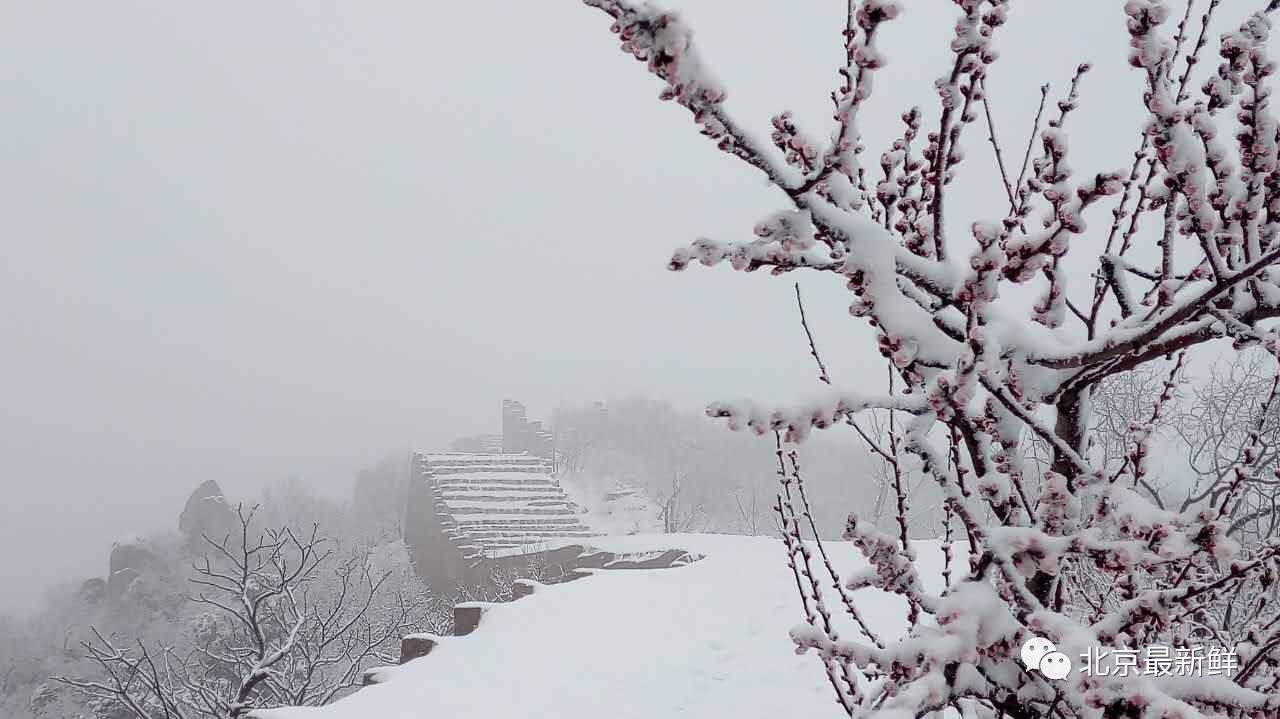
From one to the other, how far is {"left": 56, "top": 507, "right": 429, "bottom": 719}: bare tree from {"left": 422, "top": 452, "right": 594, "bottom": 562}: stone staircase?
8.30 feet

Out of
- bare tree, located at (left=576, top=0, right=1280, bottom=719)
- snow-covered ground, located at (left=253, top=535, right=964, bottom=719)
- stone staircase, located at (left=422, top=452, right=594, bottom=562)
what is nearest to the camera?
bare tree, located at (left=576, top=0, right=1280, bottom=719)

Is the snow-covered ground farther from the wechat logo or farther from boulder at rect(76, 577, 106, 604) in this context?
boulder at rect(76, 577, 106, 604)

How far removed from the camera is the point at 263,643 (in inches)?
369

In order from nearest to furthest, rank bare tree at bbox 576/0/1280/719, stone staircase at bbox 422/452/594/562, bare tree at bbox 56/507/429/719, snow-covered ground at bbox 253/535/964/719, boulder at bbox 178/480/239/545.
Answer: bare tree at bbox 576/0/1280/719 → snow-covered ground at bbox 253/535/964/719 → bare tree at bbox 56/507/429/719 → stone staircase at bbox 422/452/594/562 → boulder at bbox 178/480/239/545

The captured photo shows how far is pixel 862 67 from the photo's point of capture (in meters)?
1.26

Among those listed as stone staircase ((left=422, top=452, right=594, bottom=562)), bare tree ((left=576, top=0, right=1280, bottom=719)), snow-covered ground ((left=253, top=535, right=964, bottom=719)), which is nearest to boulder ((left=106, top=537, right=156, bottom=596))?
stone staircase ((left=422, top=452, right=594, bottom=562))

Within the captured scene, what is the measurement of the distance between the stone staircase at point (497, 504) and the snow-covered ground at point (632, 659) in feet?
25.1

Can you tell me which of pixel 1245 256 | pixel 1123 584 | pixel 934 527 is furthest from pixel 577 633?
pixel 934 527

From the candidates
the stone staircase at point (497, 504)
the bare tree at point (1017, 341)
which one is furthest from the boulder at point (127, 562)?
the bare tree at point (1017, 341)

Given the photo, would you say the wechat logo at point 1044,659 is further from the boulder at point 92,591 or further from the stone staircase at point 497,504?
the boulder at point 92,591

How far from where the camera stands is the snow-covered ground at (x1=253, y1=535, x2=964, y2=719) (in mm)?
5504

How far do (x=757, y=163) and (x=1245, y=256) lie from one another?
1.17 meters

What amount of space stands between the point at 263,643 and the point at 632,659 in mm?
5954

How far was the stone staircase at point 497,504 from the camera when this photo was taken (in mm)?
17266
